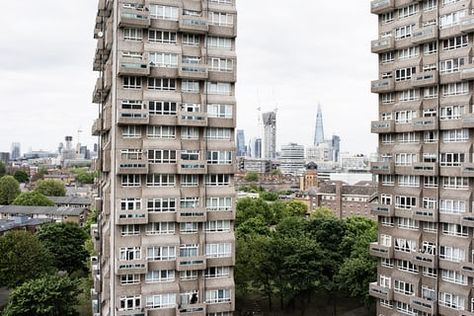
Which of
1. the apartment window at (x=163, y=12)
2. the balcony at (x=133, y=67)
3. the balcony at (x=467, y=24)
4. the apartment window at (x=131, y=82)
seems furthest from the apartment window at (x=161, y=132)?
the balcony at (x=467, y=24)

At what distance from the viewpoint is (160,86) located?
38094mm

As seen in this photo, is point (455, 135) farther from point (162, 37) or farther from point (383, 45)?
point (162, 37)

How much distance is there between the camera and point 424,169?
4084cm

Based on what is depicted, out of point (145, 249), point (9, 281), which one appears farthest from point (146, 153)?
point (9, 281)

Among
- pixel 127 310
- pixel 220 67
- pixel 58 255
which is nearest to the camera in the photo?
pixel 127 310

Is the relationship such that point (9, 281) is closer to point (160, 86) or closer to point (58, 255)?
point (58, 255)

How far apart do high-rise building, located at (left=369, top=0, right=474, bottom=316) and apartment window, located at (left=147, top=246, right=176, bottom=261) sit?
19.2 m

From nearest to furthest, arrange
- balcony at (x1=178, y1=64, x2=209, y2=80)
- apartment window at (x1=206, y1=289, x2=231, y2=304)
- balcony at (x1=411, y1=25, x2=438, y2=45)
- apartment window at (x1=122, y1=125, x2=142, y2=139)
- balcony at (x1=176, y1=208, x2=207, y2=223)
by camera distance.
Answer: apartment window at (x1=122, y1=125, x2=142, y2=139), balcony at (x1=176, y1=208, x2=207, y2=223), balcony at (x1=178, y1=64, x2=209, y2=80), apartment window at (x1=206, y1=289, x2=231, y2=304), balcony at (x1=411, y1=25, x2=438, y2=45)

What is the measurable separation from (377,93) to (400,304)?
19289mm

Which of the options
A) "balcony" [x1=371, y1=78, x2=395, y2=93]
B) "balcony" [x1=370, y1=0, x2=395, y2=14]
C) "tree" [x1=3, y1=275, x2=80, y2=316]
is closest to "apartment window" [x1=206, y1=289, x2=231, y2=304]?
"tree" [x1=3, y1=275, x2=80, y2=316]

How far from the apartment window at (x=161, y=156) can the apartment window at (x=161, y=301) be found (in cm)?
1028

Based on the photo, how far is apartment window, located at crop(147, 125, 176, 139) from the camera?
37659mm

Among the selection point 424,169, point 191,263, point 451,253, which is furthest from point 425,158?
point 191,263

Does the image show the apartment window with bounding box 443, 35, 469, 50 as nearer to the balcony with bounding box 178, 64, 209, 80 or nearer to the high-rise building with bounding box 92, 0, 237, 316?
the high-rise building with bounding box 92, 0, 237, 316
